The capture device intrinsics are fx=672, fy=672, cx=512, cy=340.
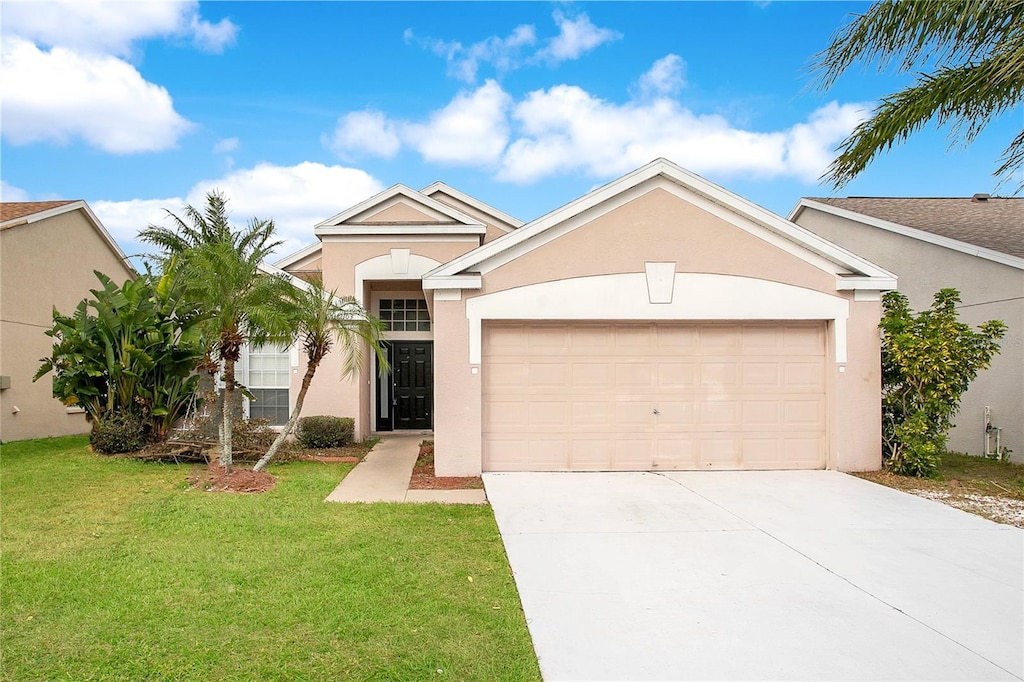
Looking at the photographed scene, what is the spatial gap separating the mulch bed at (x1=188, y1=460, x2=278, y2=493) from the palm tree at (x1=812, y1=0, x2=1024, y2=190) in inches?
402

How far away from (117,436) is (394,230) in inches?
272

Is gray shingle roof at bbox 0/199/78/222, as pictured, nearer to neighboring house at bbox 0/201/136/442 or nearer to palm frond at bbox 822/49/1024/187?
neighboring house at bbox 0/201/136/442

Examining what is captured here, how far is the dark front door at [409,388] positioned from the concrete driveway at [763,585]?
25.7 feet

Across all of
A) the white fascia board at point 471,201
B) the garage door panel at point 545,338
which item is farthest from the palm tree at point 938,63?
the white fascia board at point 471,201

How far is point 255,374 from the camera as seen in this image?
15.0 m

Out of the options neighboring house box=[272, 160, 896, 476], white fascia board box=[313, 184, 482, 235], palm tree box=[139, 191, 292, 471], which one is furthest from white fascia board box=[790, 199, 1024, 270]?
palm tree box=[139, 191, 292, 471]

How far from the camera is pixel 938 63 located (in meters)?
9.77

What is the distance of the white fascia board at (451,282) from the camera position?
10.4 meters

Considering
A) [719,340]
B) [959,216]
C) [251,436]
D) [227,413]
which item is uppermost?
[959,216]

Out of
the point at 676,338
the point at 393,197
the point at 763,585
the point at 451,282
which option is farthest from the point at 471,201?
the point at 763,585

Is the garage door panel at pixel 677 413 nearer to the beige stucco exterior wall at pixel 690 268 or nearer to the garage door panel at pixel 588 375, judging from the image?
the garage door panel at pixel 588 375

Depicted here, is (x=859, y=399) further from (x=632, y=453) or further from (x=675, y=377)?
(x=632, y=453)

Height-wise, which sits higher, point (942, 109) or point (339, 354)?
point (942, 109)

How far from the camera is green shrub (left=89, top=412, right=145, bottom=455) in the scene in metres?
12.2
